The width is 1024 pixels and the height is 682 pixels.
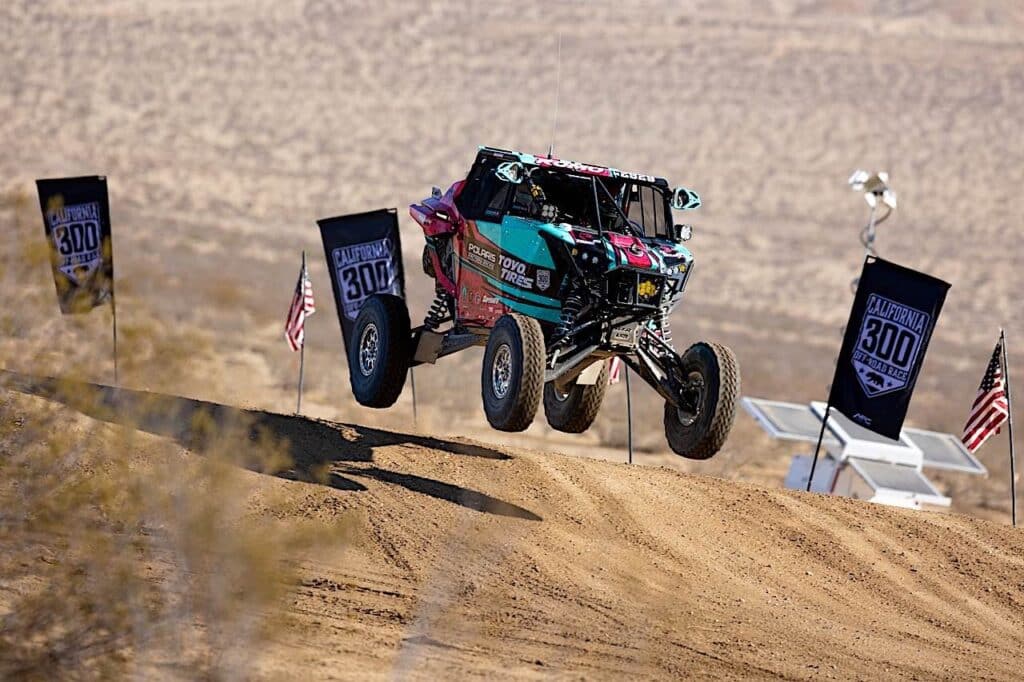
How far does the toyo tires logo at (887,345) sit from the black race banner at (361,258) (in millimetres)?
5935

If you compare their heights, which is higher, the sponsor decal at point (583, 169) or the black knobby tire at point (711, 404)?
the sponsor decal at point (583, 169)

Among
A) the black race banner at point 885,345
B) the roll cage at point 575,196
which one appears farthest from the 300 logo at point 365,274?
the black race banner at point 885,345

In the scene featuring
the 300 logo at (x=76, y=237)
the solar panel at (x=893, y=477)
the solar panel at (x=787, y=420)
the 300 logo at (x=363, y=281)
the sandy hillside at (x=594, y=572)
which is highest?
the 300 logo at (x=76, y=237)

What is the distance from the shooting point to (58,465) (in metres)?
8.84

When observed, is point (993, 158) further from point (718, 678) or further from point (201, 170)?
point (718, 678)

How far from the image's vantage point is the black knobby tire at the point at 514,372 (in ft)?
35.5

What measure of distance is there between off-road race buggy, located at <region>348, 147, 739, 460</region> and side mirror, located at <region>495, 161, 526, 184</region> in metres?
0.01

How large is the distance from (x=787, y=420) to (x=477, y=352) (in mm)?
14245

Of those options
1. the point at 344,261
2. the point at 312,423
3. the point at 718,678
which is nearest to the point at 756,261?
the point at 344,261

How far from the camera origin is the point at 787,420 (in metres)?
20.8

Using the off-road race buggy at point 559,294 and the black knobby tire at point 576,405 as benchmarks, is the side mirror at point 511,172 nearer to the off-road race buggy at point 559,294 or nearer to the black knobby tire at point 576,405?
the off-road race buggy at point 559,294

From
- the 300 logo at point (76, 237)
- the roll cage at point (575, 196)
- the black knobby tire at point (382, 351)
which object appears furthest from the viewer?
the 300 logo at point (76, 237)

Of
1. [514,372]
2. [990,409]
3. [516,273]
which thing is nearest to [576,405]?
[516,273]

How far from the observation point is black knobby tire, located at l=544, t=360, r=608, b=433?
1362 centimetres
